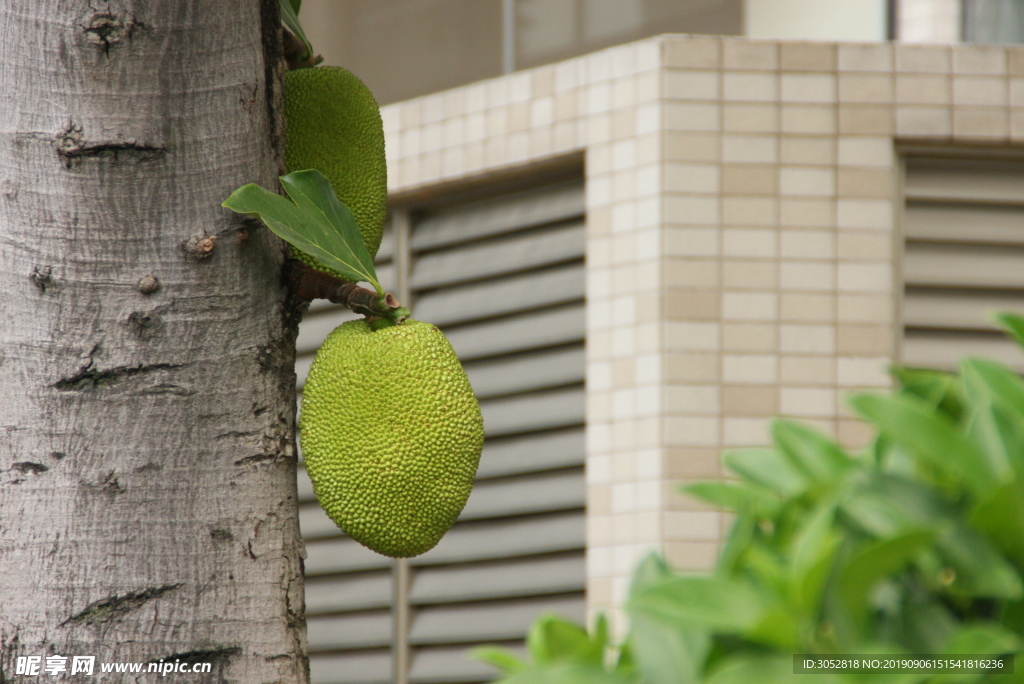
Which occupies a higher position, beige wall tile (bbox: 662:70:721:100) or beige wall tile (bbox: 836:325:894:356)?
→ beige wall tile (bbox: 662:70:721:100)

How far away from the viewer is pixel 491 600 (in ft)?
7.80

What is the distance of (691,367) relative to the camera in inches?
83.4

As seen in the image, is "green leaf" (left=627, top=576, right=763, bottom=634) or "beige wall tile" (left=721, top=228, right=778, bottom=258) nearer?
"green leaf" (left=627, top=576, right=763, bottom=634)

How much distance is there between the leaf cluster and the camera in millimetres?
280

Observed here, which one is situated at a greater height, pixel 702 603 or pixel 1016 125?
pixel 1016 125

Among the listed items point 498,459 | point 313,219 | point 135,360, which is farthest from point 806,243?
point 135,360

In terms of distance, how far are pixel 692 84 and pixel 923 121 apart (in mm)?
500

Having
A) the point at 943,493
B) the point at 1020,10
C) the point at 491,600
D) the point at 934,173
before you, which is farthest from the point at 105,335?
the point at 1020,10

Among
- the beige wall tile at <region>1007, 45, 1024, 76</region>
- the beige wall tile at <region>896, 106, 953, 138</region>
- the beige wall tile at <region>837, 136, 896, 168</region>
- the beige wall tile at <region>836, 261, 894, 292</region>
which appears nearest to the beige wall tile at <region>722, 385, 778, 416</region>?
the beige wall tile at <region>836, 261, 894, 292</region>

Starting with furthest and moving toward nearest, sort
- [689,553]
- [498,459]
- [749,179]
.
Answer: [498,459] < [749,179] < [689,553]

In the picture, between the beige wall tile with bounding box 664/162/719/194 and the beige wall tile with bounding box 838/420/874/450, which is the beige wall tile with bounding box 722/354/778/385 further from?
the beige wall tile with bounding box 664/162/719/194

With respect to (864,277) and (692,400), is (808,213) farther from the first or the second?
(692,400)

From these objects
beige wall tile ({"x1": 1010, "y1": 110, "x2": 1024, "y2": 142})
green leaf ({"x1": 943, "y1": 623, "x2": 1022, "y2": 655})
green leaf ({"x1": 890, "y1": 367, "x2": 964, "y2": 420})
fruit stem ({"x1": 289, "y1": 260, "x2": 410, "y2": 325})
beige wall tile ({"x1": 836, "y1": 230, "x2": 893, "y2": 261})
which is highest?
beige wall tile ({"x1": 1010, "y1": 110, "x2": 1024, "y2": 142})

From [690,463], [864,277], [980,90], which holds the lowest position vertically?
[690,463]
